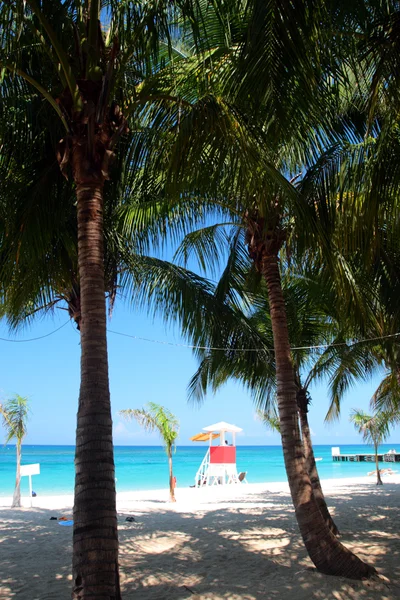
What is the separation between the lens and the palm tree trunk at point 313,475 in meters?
8.23

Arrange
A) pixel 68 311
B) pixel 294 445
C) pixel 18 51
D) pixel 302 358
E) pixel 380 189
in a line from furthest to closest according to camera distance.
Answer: pixel 302 358 → pixel 68 311 → pixel 294 445 → pixel 380 189 → pixel 18 51

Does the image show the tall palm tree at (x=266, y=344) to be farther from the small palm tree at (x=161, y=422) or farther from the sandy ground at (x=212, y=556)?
the small palm tree at (x=161, y=422)

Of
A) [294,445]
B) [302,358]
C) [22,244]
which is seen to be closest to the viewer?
[22,244]

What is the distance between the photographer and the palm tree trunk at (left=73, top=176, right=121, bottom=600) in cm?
354

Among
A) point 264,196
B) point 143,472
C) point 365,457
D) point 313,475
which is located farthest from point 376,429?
point 365,457

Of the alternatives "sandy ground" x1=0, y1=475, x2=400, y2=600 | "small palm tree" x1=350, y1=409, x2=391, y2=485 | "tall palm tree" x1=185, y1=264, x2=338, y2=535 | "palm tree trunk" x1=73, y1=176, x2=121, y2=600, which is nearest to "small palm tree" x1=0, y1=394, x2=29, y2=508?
"sandy ground" x1=0, y1=475, x2=400, y2=600

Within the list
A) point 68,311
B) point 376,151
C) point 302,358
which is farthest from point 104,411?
point 302,358

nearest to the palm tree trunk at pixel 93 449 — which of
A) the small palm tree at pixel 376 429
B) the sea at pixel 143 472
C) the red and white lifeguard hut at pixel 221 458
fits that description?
the small palm tree at pixel 376 429

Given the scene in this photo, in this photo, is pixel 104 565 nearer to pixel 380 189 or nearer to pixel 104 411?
pixel 104 411

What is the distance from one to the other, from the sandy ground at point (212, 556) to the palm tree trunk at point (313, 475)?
31cm

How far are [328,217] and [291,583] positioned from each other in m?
3.91

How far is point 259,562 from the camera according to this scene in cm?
654

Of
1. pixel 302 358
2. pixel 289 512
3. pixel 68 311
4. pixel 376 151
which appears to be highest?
pixel 376 151

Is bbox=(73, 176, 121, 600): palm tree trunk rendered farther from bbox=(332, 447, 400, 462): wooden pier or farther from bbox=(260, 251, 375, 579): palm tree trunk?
bbox=(332, 447, 400, 462): wooden pier
